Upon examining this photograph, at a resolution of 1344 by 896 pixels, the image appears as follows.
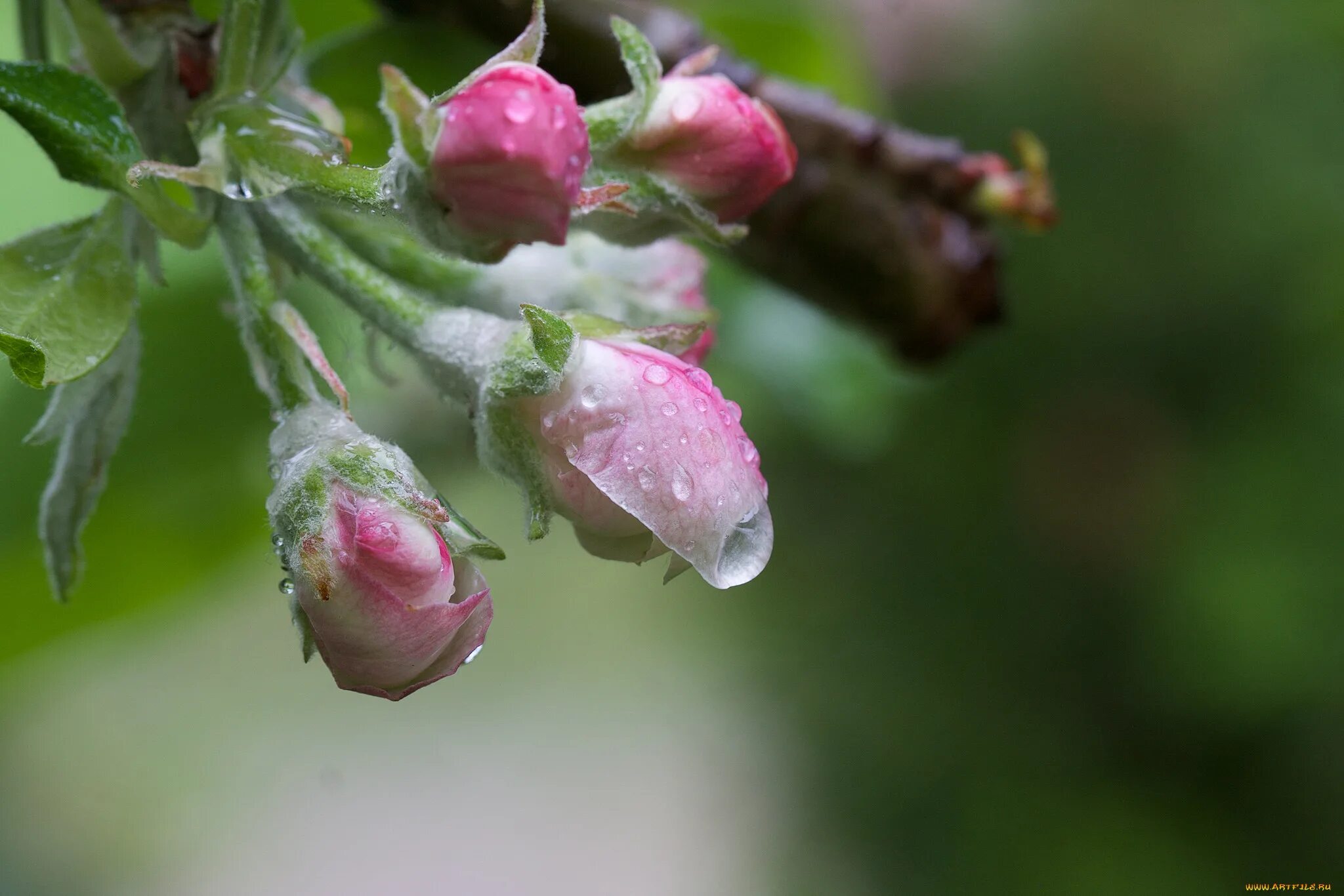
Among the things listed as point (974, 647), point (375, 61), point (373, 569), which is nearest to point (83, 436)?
point (373, 569)

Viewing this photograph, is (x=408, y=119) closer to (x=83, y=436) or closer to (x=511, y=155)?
(x=511, y=155)

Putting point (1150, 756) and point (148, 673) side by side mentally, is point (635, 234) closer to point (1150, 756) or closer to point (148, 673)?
point (148, 673)

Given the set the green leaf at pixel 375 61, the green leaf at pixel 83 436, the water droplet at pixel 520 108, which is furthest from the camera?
the green leaf at pixel 375 61

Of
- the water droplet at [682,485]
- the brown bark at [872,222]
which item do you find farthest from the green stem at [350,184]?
the brown bark at [872,222]

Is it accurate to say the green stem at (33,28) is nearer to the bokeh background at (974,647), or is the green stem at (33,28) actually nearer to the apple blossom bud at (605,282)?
the apple blossom bud at (605,282)

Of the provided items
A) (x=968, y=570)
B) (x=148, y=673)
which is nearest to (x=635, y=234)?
(x=148, y=673)
